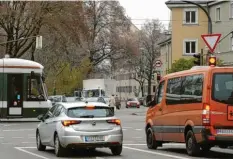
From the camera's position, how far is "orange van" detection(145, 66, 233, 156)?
51.4 feet

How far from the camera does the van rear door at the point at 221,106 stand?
1566 centimetres

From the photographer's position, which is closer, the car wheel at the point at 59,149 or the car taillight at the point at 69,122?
the car taillight at the point at 69,122

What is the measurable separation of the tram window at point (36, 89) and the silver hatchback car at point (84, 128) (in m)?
18.5

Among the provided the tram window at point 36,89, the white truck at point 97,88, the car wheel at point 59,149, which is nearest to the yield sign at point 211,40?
the car wheel at point 59,149

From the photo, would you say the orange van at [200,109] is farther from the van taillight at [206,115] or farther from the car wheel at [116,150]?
the car wheel at [116,150]

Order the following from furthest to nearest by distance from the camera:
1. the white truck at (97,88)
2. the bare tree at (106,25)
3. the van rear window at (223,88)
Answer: the bare tree at (106,25) < the white truck at (97,88) < the van rear window at (223,88)

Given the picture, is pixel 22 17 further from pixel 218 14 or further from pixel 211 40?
pixel 211 40

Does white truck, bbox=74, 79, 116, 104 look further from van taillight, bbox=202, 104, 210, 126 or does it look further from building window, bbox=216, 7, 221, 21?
van taillight, bbox=202, 104, 210, 126

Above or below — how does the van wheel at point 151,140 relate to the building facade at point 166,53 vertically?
below

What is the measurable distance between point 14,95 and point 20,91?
1.38 ft

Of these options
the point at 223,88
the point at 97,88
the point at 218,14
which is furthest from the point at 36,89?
the point at 218,14

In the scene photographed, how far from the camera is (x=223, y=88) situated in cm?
1586

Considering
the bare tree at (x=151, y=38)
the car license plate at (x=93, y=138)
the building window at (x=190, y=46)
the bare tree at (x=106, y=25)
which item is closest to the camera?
the car license plate at (x=93, y=138)

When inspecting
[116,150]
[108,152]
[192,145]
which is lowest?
[108,152]
